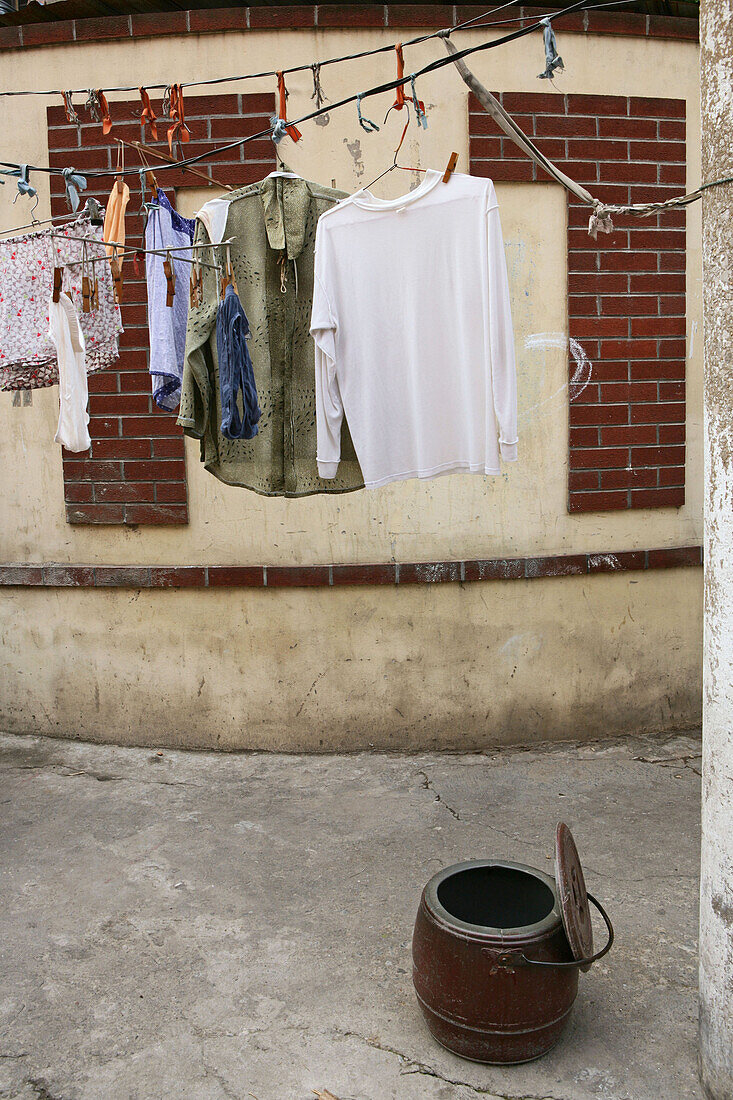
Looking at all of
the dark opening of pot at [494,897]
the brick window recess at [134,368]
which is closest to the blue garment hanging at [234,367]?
the dark opening of pot at [494,897]

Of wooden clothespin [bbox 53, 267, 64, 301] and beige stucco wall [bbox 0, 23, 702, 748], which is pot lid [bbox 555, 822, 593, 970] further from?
wooden clothespin [bbox 53, 267, 64, 301]

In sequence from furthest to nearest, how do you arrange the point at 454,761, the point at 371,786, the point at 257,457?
the point at 454,761, the point at 371,786, the point at 257,457

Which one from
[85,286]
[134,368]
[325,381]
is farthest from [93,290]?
[134,368]

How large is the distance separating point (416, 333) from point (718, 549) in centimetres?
141

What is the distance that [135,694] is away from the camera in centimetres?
538

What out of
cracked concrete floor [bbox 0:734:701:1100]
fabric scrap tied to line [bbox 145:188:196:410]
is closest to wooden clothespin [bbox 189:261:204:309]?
fabric scrap tied to line [bbox 145:188:196:410]

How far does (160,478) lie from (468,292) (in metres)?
2.58

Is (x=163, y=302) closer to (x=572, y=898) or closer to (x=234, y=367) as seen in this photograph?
(x=234, y=367)

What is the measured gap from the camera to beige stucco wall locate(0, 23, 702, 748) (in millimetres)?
5141

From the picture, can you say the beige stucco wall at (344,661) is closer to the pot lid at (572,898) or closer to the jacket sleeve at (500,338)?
the jacket sleeve at (500,338)

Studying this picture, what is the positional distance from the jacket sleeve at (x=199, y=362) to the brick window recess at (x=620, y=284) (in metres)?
2.30

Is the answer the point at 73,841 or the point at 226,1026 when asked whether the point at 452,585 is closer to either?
the point at 73,841

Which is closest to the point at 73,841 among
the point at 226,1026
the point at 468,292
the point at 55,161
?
the point at 226,1026

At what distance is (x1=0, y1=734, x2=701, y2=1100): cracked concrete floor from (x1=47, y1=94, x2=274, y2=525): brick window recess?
4.97ft
